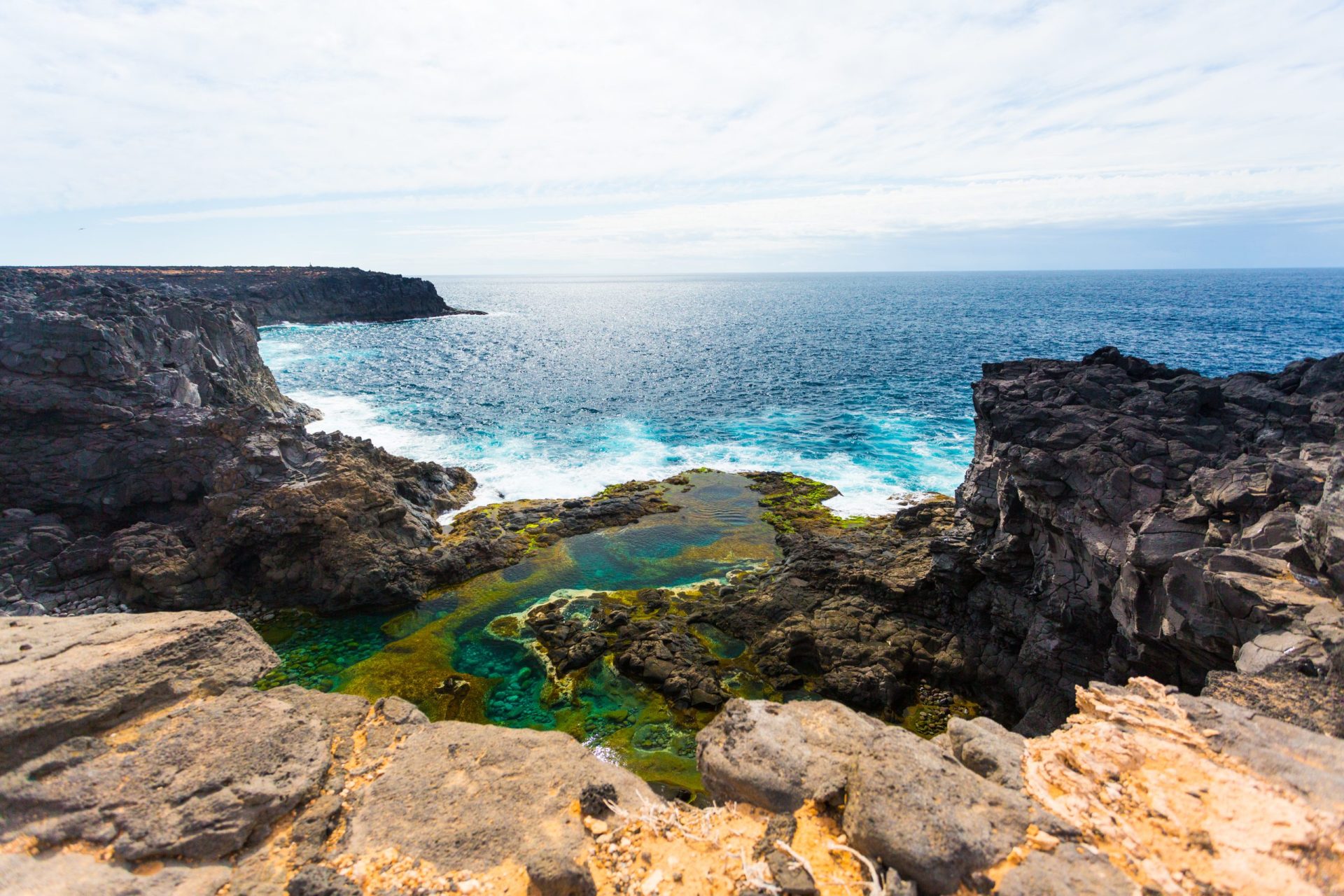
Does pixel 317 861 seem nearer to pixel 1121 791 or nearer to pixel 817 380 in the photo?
pixel 1121 791

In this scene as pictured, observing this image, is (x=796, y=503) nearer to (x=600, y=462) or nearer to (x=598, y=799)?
(x=600, y=462)

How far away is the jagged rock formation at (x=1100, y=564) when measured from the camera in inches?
513

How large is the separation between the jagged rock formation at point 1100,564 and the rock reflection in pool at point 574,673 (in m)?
4.04

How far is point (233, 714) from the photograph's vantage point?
11070mm

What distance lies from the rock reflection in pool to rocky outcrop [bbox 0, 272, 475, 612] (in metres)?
3.36

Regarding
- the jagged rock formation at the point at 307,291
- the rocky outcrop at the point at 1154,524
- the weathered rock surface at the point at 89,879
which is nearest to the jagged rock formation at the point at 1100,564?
the rocky outcrop at the point at 1154,524

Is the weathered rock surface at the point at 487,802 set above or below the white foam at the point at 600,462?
above

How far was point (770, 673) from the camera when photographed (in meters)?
23.5

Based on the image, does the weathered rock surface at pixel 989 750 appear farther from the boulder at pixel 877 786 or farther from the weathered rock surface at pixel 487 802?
the weathered rock surface at pixel 487 802

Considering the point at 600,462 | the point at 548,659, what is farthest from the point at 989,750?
the point at 600,462

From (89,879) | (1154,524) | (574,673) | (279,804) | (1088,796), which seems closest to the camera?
(89,879)

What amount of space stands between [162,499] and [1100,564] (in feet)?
132

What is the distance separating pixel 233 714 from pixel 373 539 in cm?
1914

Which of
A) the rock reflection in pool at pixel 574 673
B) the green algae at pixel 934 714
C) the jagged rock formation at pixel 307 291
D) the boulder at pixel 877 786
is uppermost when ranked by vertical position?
the jagged rock formation at pixel 307 291
